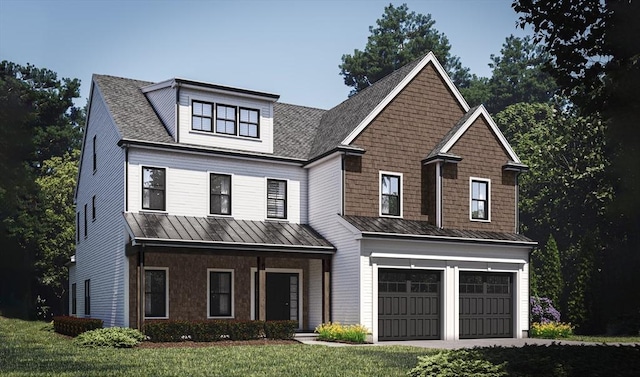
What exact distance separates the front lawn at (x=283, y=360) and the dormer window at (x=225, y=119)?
1068 cm

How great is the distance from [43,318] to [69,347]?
29.3 m

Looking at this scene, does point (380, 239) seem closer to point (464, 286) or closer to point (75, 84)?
point (464, 286)

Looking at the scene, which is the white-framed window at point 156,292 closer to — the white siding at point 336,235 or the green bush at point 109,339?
the green bush at point 109,339

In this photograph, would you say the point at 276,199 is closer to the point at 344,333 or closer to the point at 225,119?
the point at 225,119

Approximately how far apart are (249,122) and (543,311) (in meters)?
16.4

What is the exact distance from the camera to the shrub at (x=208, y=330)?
26141mm

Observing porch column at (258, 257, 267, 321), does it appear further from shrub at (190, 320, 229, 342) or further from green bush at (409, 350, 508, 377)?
green bush at (409, 350, 508, 377)

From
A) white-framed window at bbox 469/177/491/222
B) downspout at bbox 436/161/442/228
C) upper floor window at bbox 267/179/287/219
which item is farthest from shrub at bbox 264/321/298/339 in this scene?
white-framed window at bbox 469/177/491/222

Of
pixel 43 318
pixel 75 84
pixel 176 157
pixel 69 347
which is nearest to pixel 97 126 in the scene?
pixel 176 157

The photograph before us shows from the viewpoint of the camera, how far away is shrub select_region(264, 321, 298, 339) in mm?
27062

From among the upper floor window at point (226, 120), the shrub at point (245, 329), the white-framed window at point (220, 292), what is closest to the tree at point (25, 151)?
the upper floor window at point (226, 120)

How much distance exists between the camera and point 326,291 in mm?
29562

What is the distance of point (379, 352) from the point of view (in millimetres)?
22203

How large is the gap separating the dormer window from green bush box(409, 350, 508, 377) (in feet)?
58.3
